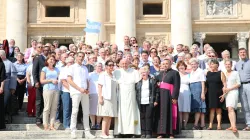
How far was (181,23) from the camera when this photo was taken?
25.4 meters

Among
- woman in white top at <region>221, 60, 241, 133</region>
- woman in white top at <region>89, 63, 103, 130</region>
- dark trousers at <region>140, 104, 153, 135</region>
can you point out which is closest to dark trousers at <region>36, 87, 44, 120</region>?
woman in white top at <region>89, 63, 103, 130</region>

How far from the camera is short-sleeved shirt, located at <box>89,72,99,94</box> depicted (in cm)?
1224

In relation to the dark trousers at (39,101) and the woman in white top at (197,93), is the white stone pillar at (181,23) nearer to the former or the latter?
the woman in white top at (197,93)

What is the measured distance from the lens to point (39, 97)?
495 inches

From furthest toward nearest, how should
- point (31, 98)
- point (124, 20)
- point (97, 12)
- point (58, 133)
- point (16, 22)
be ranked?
point (16, 22)
point (97, 12)
point (124, 20)
point (31, 98)
point (58, 133)

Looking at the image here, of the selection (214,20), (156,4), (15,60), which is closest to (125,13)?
(156,4)

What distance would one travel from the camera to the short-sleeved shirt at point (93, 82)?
12242mm

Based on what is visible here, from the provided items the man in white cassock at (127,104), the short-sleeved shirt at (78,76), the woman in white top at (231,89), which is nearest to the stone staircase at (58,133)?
the man in white cassock at (127,104)

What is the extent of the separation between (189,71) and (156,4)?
15.4 m

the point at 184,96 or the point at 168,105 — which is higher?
the point at 184,96

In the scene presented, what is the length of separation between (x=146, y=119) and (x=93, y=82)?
6.21 feet

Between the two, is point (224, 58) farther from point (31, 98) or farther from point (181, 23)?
point (181, 23)

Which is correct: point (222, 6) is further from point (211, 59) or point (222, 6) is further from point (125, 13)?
point (211, 59)

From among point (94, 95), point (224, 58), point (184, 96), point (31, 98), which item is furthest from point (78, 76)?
point (224, 58)
